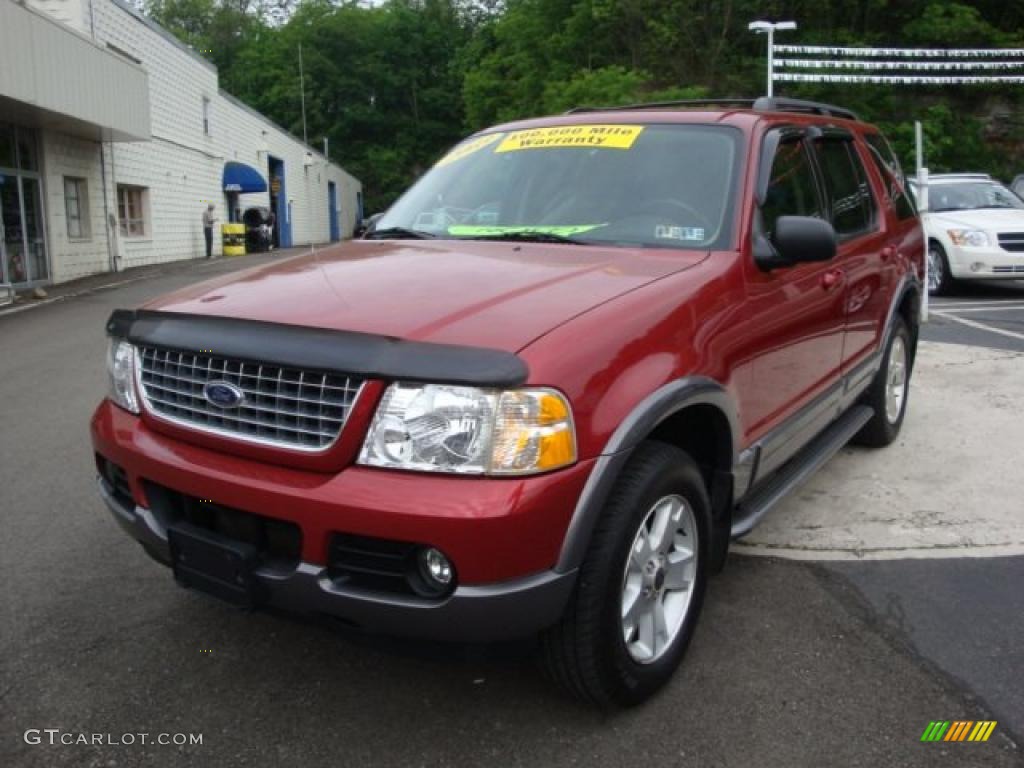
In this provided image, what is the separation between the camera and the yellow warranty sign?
3.77 metres

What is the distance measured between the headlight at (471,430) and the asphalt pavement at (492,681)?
19.9 inches

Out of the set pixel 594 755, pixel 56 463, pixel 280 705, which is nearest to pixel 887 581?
pixel 594 755

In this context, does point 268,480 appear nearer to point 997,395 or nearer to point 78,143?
point 997,395

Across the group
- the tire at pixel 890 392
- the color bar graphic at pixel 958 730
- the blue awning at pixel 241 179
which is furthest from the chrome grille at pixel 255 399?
the blue awning at pixel 241 179

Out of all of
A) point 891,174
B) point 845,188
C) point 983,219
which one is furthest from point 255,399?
point 983,219

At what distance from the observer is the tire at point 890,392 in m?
5.16

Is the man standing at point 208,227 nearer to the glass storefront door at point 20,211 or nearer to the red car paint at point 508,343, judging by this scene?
the glass storefront door at point 20,211

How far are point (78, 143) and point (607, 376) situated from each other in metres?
20.0

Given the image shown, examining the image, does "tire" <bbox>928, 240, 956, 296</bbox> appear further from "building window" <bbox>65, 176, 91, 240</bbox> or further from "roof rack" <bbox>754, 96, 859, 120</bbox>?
"building window" <bbox>65, 176, 91, 240</bbox>

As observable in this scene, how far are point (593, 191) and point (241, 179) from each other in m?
28.5

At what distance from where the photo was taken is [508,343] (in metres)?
2.32

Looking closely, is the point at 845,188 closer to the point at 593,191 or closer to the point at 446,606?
the point at 593,191

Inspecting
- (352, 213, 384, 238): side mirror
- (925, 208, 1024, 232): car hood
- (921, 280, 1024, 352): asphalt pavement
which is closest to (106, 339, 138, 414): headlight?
(352, 213, 384, 238): side mirror

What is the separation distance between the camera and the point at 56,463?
530 cm
